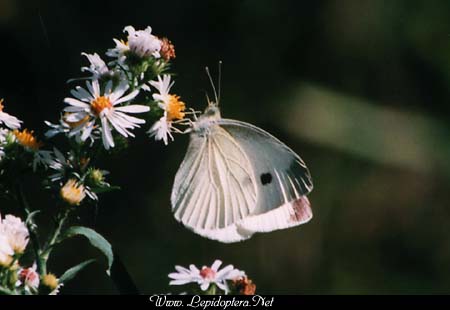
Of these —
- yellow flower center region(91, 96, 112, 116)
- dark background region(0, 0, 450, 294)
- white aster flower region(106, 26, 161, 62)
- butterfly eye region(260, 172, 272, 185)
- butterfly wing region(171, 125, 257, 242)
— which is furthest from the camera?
dark background region(0, 0, 450, 294)

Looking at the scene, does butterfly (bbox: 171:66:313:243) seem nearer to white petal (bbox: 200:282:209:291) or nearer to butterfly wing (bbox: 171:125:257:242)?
butterfly wing (bbox: 171:125:257:242)

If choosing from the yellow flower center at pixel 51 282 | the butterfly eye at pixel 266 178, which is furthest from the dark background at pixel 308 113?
the yellow flower center at pixel 51 282

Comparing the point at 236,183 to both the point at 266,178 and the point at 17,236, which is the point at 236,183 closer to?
the point at 266,178

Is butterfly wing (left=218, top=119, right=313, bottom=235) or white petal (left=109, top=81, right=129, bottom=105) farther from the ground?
white petal (left=109, top=81, right=129, bottom=105)

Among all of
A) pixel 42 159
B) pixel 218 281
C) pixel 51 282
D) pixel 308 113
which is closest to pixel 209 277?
pixel 218 281

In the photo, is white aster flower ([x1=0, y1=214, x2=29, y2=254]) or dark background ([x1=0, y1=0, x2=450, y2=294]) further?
dark background ([x1=0, y1=0, x2=450, y2=294])

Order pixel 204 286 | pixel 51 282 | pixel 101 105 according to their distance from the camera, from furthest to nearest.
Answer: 1. pixel 101 105
2. pixel 204 286
3. pixel 51 282

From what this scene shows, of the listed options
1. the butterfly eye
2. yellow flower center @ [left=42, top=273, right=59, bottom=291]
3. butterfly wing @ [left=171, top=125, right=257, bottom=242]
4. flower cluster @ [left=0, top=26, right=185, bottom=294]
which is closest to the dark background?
butterfly wing @ [left=171, top=125, right=257, bottom=242]
